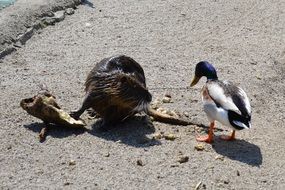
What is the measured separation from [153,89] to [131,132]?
1.10 m

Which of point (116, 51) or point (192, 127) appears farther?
point (116, 51)

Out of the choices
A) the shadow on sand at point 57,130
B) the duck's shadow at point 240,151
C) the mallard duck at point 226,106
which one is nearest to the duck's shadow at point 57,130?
the shadow on sand at point 57,130

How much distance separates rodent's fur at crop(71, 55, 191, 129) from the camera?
19.5 ft

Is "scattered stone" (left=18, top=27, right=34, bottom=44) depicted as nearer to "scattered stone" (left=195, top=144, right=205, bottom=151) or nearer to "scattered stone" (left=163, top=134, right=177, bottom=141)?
"scattered stone" (left=163, top=134, right=177, bottom=141)

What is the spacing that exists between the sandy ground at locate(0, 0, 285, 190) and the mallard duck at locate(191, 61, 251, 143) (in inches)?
10.9

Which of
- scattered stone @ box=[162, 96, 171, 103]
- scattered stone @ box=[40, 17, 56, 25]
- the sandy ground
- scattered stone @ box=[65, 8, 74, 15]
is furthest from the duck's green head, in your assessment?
scattered stone @ box=[65, 8, 74, 15]

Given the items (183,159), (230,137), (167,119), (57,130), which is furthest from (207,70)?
(57,130)

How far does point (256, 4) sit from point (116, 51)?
2.98m

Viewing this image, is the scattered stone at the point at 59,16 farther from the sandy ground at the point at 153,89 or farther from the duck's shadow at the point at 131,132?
the duck's shadow at the point at 131,132

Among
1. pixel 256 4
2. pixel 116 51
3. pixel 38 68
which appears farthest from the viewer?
pixel 256 4

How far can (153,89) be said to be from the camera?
23.0 ft

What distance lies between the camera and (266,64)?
7809 millimetres

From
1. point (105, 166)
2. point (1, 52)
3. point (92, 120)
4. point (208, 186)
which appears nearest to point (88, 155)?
point (105, 166)

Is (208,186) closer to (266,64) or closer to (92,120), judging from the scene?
(92,120)
